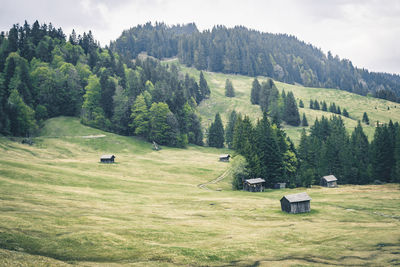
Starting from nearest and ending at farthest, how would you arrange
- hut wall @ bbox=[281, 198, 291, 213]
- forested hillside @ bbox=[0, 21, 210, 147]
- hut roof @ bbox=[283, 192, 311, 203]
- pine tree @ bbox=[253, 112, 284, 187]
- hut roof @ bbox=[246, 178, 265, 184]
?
1. hut roof @ bbox=[283, 192, 311, 203]
2. hut wall @ bbox=[281, 198, 291, 213]
3. hut roof @ bbox=[246, 178, 265, 184]
4. pine tree @ bbox=[253, 112, 284, 187]
5. forested hillside @ bbox=[0, 21, 210, 147]

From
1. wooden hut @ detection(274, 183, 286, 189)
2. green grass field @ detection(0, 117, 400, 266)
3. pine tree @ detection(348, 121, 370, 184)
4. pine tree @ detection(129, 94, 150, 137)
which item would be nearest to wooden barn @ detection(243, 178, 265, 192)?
green grass field @ detection(0, 117, 400, 266)

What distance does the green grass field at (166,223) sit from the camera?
87.7 ft

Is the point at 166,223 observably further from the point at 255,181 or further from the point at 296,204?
the point at 255,181

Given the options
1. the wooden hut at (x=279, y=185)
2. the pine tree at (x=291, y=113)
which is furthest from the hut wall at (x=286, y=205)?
the pine tree at (x=291, y=113)

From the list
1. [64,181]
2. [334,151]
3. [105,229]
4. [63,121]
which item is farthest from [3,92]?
[334,151]

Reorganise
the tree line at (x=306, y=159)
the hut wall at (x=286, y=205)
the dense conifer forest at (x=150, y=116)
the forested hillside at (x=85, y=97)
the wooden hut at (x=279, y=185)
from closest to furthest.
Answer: the hut wall at (x=286, y=205)
the tree line at (x=306, y=159)
the wooden hut at (x=279, y=185)
the dense conifer forest at (x=150, y=116)
the forested hillside at (x=85, y=97)

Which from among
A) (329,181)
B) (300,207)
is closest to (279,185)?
(329,181)

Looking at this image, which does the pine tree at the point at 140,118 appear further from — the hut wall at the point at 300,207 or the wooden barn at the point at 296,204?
the hut wall at the point at 300,207

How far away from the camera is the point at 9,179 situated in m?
50.0

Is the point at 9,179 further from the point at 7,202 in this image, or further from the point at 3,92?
the point at 3,92

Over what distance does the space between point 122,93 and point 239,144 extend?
66.6 m

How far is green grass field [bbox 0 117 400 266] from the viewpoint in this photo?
26.7m

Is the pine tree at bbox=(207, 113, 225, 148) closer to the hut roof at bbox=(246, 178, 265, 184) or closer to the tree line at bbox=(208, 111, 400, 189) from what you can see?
the tree line at bbox=(208, 111, 400, 189)

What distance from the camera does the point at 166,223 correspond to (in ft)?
129
